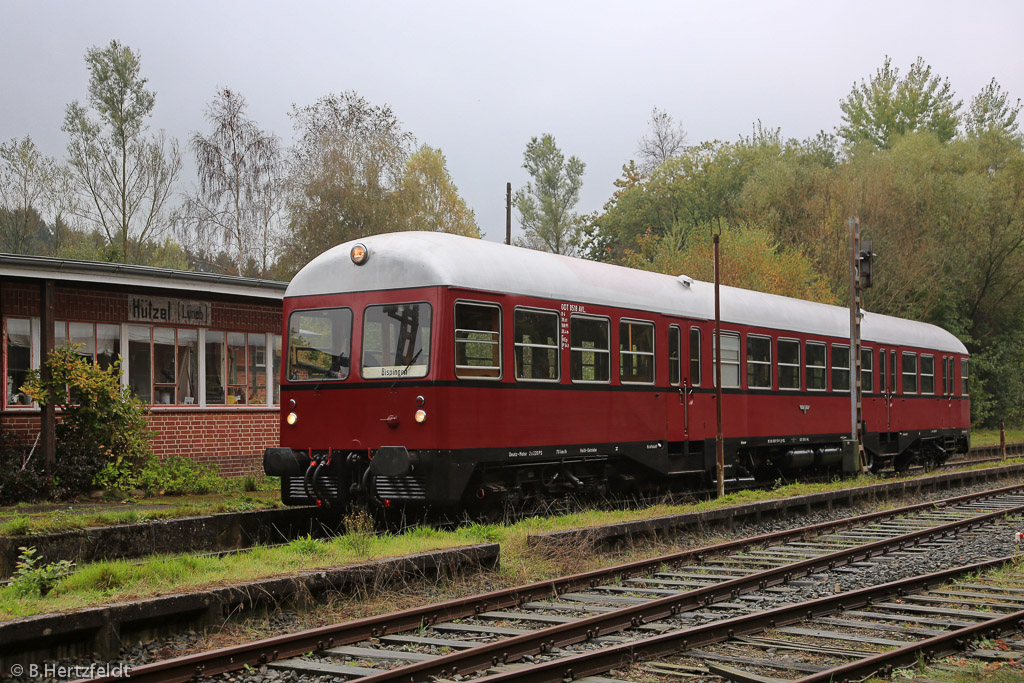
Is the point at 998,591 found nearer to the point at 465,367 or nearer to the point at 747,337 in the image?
the point at 465,367

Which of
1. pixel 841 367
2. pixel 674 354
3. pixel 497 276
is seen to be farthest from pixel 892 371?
pixel 497 276

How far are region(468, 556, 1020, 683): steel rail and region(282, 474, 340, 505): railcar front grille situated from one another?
5470 millimetres

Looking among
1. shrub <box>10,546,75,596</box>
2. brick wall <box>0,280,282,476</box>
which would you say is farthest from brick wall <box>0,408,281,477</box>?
shrub <box>10,546,75,596</box>

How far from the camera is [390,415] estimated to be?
11.3 meters

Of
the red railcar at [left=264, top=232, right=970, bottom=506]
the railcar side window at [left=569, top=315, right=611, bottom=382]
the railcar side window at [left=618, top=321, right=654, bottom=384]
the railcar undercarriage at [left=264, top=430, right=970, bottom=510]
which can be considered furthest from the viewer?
the railcar side window at [left=618, top=321, right=654, bottom=384]

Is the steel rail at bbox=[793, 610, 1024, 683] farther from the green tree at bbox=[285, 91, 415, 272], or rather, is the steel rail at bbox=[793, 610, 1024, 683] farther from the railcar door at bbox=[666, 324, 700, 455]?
the green tree at bbox=[285, 91, 415, 272]

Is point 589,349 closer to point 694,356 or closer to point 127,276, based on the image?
point 694,356

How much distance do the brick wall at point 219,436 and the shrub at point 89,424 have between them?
1131 millimetres

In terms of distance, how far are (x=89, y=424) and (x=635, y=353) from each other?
8.39m

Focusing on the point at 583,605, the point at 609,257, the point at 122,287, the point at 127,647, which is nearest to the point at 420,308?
the point at 583,605

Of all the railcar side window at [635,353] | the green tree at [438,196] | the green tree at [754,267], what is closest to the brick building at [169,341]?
the railcar side window at [635,353]

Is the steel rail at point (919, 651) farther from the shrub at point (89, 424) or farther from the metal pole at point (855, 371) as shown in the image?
the shrub at point (89, 424)

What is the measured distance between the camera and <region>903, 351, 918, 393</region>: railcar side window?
890 inches

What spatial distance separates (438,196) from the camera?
47.7 metres
